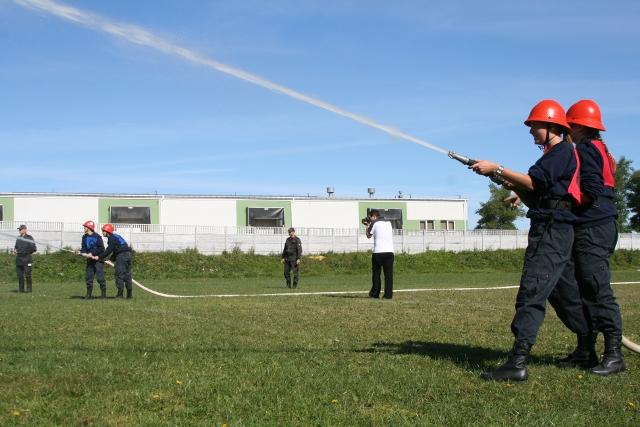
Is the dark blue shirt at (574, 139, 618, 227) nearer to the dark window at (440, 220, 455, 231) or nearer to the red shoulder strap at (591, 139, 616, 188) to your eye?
the red shoulder strap at (591, 139, 616, 188)

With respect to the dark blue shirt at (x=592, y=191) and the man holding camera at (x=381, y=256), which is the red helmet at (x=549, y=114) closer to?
the dark blue shirt at (x=592, y=191)

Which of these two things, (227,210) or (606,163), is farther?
(227,210)

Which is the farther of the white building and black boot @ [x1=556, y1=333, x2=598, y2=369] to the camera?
the white building

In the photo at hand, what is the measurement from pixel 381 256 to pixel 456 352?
8.53m

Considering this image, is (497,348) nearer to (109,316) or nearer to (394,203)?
(109,316)

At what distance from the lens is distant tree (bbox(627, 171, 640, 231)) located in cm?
8231

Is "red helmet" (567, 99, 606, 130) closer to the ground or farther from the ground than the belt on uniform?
farther from the ground

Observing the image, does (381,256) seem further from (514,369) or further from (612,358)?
(514,369)

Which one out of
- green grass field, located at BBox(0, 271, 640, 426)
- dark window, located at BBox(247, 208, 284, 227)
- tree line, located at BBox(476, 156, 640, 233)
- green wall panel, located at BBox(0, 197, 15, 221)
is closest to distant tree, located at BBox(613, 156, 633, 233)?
tree line, located at BBox(476, 156, 640, 233)

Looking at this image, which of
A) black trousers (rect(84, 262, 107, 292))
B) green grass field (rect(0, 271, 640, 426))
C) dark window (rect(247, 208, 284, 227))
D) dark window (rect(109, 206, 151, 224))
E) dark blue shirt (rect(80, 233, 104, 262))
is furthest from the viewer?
dark window (rect(247, 208, 284, 227))

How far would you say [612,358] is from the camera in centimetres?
635

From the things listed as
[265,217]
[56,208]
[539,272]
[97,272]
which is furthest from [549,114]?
[265,217]

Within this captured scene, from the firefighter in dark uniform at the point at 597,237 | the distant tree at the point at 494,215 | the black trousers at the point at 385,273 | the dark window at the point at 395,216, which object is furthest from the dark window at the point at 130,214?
the firefighter in dark uniform at the point at 597,237

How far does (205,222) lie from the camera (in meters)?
57.4
